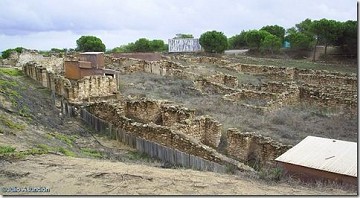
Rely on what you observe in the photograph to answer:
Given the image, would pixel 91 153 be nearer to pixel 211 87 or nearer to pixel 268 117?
pixel 268 117

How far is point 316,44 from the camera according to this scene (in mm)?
53312

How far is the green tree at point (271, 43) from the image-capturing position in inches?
2222

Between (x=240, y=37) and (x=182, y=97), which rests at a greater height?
(x=240, y=37)

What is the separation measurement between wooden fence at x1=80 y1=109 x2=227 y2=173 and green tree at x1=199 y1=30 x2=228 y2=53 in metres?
42.7

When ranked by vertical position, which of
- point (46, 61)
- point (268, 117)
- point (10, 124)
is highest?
point (46, 61)

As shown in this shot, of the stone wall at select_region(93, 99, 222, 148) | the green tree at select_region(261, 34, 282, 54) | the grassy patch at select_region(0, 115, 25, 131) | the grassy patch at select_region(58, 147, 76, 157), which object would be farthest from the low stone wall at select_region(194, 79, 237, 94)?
the green tree at select_region(261, 34, 282, 54)

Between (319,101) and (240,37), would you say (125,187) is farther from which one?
(240,37)

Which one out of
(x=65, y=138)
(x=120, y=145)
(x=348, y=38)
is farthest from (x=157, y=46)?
(x=65, y=138)

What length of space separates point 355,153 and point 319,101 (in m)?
14.2

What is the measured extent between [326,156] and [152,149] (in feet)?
18.4

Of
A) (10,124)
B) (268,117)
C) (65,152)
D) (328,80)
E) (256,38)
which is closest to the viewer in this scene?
(65,152)

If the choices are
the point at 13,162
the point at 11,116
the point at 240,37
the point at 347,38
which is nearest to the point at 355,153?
the point at 13,162

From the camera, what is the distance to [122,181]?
7.88m

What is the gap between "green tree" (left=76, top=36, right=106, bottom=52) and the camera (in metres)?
58.4
